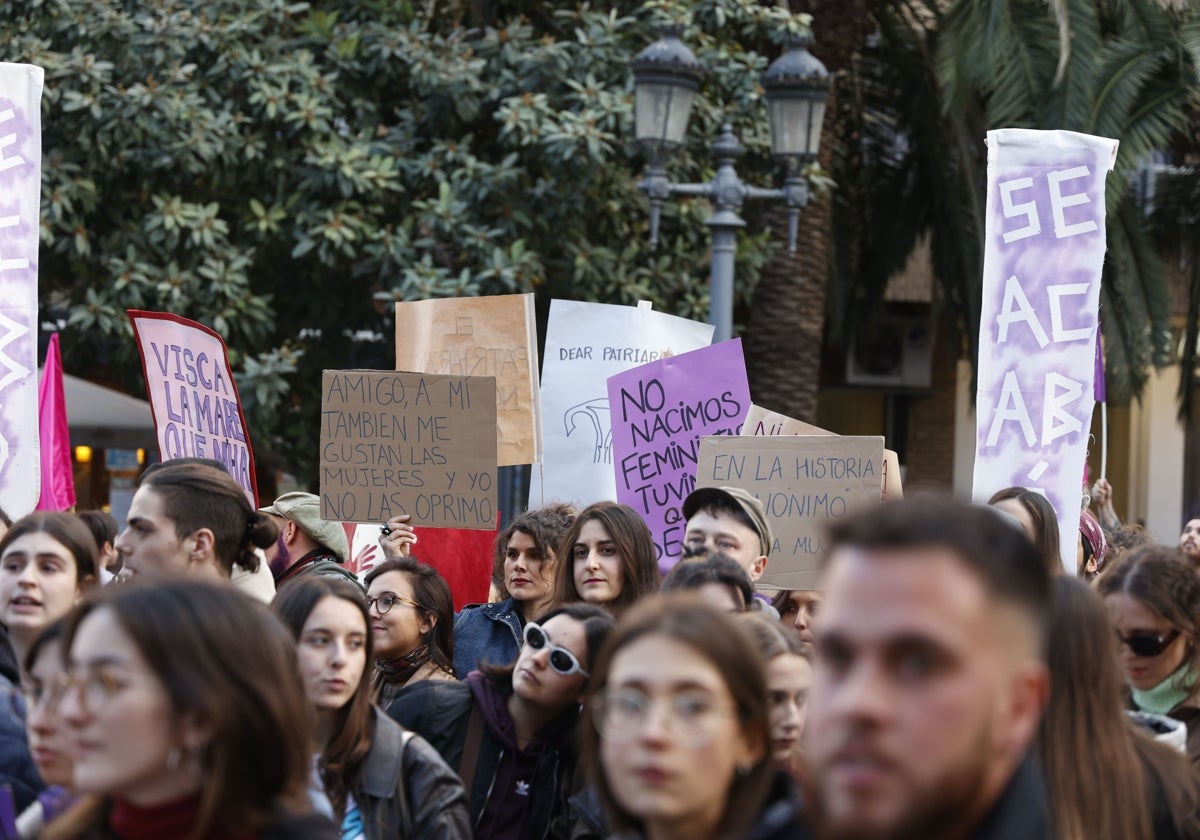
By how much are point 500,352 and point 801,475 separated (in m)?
1.86

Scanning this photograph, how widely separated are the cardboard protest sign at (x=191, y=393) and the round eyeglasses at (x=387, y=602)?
134 cm

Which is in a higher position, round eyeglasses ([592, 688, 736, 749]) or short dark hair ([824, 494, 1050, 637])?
short dark hair ([824, 494, 1050, 637])

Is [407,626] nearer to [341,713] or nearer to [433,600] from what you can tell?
[433,600]

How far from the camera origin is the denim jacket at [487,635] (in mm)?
5324

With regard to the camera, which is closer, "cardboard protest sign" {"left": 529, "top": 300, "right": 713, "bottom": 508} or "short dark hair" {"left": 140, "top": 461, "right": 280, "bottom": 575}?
"short dark hair" {"left": 140, "top": 461, "right": 280, "bottom": 575}

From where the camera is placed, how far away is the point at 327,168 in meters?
10.6

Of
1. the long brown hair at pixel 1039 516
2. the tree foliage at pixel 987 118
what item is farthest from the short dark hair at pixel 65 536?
the tree foliage at pixel 987 118

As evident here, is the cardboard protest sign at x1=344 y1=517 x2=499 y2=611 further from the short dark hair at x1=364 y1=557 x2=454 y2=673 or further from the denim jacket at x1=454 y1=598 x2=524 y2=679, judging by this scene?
the short dark hair at x1=364 y1=557 x2=454 y2=673

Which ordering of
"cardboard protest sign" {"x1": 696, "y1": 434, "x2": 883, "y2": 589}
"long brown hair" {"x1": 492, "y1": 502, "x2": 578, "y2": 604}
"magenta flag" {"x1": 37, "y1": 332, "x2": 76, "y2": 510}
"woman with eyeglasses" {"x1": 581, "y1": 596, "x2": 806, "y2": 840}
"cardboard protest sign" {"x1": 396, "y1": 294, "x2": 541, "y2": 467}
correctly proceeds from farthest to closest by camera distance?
1. "magenta flag" {"x1": 37, "y1": 332, "x2": 76, "y2": 510}
2. "cardboard protest sign" {"x1": 396, "y1": 294, "x2": 541, "y2": 467}
3. "cardboard protest sign" {"x1": 696, "y1": 434, "x2": 883, "y2": 589}
4. "long brown hair" {"x1": 492, "y1": 502, "x2": 578, "y2": 604}
5. "woman with eyeglasses" {"x1": 581, "y1": 596, "x2": 806, "y2": 840}

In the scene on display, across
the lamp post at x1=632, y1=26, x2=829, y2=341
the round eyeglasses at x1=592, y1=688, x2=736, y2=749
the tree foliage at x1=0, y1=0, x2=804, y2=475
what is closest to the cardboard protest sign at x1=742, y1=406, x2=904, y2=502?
the lamp post at x1=632, y1=26, x2=829, y2=341

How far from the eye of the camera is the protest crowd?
5.27 feet

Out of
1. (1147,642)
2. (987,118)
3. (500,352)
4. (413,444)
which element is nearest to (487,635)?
(413,444)

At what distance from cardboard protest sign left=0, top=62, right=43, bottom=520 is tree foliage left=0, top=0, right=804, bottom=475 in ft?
13.0

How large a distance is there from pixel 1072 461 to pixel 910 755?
15.9 ft
